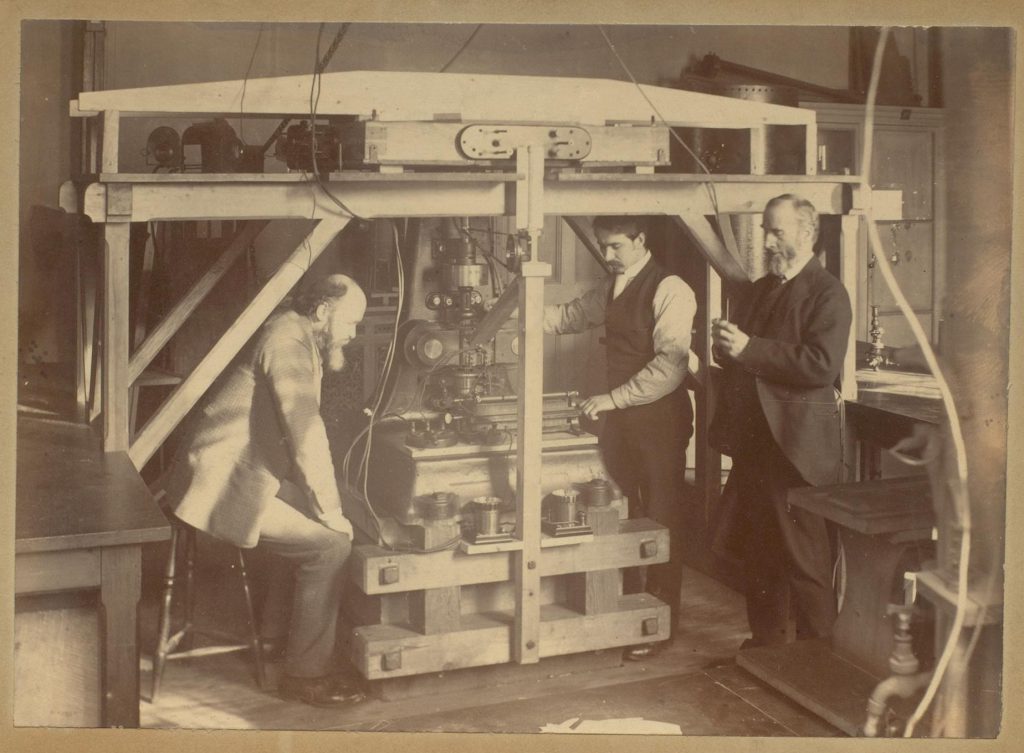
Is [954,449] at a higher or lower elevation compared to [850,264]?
lower

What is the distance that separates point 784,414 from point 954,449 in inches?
15.4

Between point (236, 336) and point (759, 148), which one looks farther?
point (759, 148)

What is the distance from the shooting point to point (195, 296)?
2.66 meters

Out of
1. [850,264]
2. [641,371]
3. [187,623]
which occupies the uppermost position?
[850,264]

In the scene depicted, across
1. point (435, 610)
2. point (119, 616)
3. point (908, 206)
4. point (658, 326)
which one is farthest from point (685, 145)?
point (119, 616)

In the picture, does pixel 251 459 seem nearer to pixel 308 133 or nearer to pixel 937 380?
pixel 308 133

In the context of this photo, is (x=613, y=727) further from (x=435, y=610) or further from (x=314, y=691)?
(x=314, y=691)

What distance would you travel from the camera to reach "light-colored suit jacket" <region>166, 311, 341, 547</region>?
2629 mm

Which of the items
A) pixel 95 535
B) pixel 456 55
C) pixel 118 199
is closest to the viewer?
pixel 95 535

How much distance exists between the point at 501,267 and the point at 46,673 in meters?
1.36

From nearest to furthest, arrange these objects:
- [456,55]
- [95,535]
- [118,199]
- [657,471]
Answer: [95,535], [118,199], [456,55], [657,471]

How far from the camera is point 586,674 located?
2740 millimetres

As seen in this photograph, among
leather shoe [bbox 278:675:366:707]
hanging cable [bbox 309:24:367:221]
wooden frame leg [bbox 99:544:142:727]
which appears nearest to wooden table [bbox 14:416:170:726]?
wooden frame leg [bbox 99:544:142:727]

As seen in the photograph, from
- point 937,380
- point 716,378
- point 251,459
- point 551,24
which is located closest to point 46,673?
point 251,459
